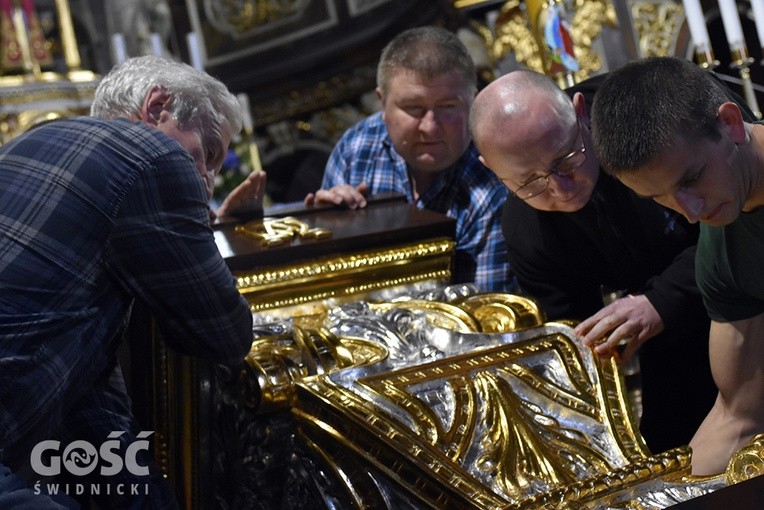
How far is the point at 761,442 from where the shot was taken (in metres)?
1.35

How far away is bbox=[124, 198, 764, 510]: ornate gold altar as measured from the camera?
1.47 meters

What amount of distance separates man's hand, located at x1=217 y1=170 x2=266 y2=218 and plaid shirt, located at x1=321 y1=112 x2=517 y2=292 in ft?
1.16

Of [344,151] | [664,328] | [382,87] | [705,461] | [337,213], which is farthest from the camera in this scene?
[344,151]

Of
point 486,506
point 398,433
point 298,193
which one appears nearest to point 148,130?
point 398,433

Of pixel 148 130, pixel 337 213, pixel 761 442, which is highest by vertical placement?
pixel 148 130

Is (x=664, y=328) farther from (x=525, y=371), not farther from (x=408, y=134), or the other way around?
(x=408, y=134)

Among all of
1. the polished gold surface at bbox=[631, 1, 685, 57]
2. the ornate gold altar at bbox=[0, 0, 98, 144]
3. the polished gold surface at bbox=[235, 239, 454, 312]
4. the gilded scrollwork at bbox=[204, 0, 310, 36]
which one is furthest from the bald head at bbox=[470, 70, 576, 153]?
the gilded scrollwork at bbox=[204, 0, 310, 36]

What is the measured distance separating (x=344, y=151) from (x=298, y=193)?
3070 millimetres

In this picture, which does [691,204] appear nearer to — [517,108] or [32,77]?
Result: [517,108]

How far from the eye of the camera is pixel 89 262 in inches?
54.2

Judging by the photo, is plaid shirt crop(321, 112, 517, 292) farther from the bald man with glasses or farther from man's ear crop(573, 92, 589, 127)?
man's ear crop(573, 92, 589, 127)

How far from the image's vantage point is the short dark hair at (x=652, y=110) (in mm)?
1508

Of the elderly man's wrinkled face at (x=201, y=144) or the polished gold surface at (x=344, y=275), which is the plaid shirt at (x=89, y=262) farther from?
the polished gold surface at (x=344, y=275)

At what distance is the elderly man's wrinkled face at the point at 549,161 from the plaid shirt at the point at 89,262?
2.40ft
